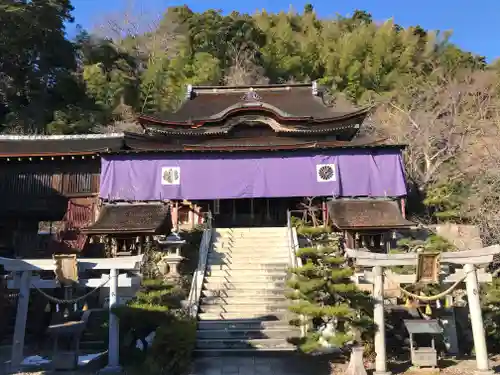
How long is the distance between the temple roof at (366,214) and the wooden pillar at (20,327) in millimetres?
9513

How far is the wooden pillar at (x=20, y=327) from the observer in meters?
9.84

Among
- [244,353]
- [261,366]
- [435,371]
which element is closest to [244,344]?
[244,353]

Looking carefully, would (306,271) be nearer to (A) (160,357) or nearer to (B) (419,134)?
(A) (160,357)

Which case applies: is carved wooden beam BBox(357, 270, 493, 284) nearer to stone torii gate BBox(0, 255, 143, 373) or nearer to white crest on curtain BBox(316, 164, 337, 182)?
stone torii gate BBox(0, 255, 143, 373)

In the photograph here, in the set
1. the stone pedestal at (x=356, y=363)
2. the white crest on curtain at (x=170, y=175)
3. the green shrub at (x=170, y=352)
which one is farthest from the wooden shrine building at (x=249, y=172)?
the stone pedestal at (x=356, y=363)

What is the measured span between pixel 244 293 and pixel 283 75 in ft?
102

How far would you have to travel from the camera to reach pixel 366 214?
16297mm

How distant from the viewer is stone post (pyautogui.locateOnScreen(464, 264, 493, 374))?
9180 millimetres

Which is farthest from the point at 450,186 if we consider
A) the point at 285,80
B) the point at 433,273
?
the point at 285,80

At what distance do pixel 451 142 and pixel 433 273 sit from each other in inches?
685

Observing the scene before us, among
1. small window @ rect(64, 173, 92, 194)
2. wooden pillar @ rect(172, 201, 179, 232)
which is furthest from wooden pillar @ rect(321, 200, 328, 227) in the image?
small window @ rect(64, 173, 92, 194)

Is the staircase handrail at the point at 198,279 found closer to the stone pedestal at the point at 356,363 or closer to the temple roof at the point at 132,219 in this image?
the temple roof at the point at 132,219

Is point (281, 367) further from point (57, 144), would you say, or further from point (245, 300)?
point (57, 144)

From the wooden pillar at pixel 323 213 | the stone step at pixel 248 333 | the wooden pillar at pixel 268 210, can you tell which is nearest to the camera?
the stone step at pixel 248 333
